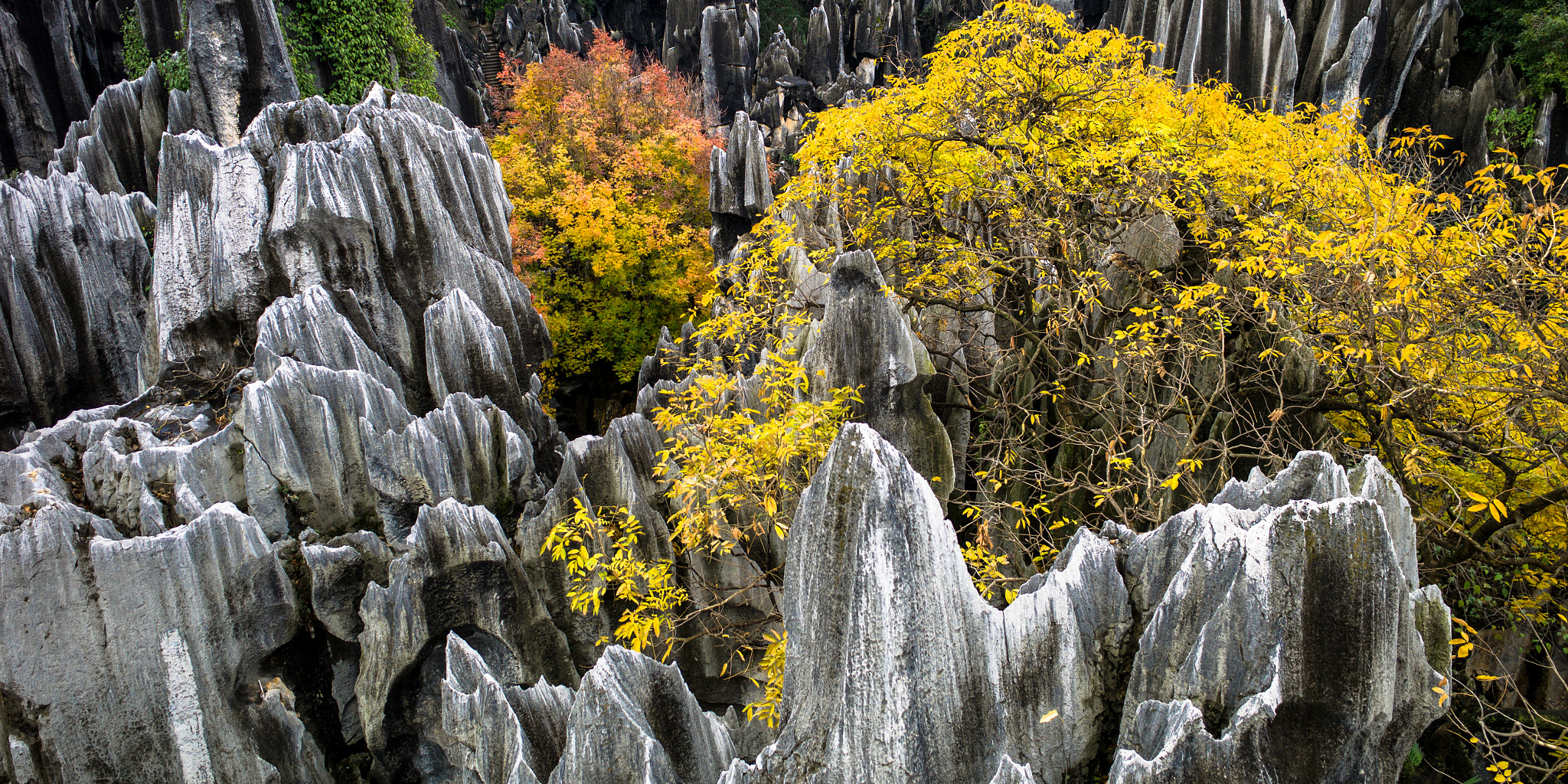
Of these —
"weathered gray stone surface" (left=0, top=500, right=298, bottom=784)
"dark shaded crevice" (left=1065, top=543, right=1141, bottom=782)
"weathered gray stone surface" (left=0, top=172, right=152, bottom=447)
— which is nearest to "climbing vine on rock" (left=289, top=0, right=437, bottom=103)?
"weathered gray stone surface" (left=0, top=172, right=152, bottom=447)

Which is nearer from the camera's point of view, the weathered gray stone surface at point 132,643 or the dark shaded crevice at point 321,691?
the weathered gray stone surface at point 132,643

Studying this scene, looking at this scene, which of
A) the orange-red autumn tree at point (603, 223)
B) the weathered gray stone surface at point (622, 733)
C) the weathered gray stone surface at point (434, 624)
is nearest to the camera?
the weathered gray stone surface at point (622, 733)

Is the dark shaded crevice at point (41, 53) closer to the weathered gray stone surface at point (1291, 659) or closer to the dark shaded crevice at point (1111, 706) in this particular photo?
the dark shaded crevice at point (1111, 706)

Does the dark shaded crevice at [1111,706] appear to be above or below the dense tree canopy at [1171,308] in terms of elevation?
below

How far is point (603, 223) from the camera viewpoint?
20.2 meters

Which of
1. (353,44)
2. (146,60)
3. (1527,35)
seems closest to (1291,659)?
(353,44)

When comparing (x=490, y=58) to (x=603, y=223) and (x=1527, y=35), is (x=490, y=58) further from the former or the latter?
(x=1527, y=35)

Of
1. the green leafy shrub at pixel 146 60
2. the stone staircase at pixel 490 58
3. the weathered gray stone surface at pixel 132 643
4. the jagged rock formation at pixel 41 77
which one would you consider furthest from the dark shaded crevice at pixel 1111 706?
the stone staircase at pixel 490 58

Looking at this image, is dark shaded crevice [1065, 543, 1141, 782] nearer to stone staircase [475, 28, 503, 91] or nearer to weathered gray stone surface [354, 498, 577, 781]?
weathered gray stone surface [354, 498, 577, 781]

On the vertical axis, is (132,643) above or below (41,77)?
below

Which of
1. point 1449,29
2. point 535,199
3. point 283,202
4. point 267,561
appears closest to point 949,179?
point 267,561

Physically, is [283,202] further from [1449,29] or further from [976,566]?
[1449,29]

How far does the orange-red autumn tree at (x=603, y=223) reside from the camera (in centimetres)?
2050

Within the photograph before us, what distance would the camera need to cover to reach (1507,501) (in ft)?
24.0
